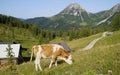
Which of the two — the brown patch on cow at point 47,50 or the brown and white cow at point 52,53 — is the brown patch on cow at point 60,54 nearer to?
the brown and white cow at point 52,53

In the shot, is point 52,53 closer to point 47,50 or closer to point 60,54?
point 47,50

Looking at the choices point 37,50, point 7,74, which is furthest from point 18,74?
point 37,50

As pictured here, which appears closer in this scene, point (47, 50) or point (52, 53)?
point (52, 53)

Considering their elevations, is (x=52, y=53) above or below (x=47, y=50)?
below

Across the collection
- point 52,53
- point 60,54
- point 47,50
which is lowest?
point 60,54

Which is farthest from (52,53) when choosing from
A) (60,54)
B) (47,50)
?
(60,54)

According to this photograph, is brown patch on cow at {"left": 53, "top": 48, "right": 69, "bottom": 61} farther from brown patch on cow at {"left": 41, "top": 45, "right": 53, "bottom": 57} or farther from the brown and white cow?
brown patch on cow at {"left": 41, "top": 45, "right": 53, "bottom": 57}

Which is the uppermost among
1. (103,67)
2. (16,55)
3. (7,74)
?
(103,67)

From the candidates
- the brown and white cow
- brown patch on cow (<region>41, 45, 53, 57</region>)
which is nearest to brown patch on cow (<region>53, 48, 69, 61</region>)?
the brown and white cow

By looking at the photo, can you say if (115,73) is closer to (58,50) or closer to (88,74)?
(88,74)

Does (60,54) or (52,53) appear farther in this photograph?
(60,54)

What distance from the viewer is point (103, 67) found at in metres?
15.8

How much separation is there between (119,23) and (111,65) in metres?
138

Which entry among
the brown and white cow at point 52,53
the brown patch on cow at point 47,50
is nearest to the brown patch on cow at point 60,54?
the brown and white cow at point 52,53
